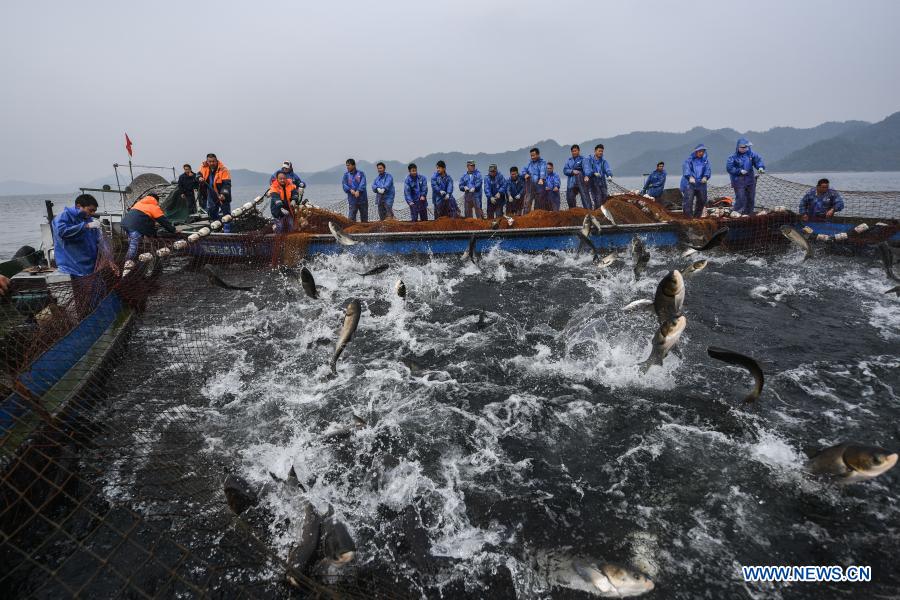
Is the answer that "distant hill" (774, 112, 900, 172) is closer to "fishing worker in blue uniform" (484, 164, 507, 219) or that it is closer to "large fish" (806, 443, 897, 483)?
"fishing worker in blue uniform" (484, 164, 507, 219)

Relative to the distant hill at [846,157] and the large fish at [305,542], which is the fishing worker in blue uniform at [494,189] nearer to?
the large fish at [305,542]

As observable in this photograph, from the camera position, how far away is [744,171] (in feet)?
45.4

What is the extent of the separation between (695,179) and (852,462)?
550 inches

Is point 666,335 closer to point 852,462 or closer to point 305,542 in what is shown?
point 852,462

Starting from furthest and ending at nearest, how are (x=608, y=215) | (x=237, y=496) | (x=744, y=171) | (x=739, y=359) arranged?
(x=744, y=171), (x=608, y=215), (x=739, y=359), (x=237, y=496)

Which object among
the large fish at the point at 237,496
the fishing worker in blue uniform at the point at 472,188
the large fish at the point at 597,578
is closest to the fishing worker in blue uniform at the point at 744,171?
the fishing worker in blue uniform at the point at 472,188

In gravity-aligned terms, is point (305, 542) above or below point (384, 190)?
below

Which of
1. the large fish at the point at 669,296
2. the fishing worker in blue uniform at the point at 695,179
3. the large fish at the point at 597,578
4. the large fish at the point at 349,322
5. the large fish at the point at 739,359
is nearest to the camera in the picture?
the large fish at the point at 597,578

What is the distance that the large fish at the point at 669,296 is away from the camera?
5434mm

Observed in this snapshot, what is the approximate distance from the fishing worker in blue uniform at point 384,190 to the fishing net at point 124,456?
808 cm

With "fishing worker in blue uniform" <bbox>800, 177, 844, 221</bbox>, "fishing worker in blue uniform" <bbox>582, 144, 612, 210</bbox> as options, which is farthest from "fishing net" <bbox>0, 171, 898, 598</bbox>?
"fishing worker in blue uniform" <bbox>800, 177, 844, 221</bbox>

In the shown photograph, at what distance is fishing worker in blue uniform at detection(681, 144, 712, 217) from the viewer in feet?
47.7

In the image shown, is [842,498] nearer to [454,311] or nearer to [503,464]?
[503,464]

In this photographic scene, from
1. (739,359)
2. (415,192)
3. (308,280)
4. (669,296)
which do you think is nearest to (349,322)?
(308,280)
